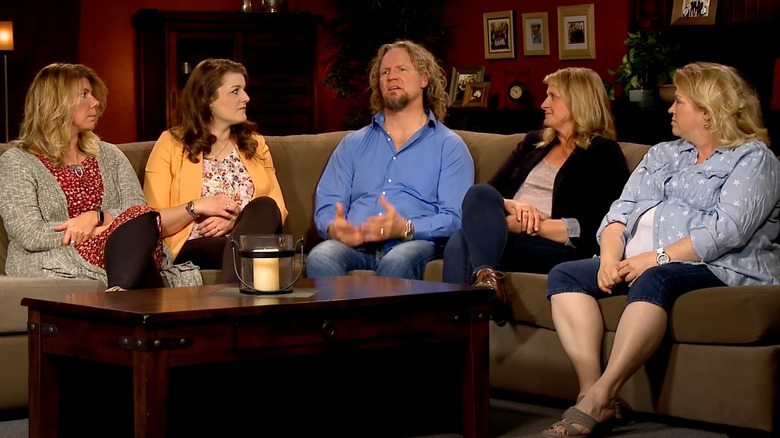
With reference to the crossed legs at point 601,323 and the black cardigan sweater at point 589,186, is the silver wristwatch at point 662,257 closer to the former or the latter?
the crossed legs at point 601,323

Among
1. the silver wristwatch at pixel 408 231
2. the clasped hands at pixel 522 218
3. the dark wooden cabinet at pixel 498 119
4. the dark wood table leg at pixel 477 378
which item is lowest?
the dark wood table leg at pixel 477 378

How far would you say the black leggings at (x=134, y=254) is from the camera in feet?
11.8

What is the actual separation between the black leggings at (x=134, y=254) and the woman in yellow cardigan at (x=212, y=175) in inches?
15.0

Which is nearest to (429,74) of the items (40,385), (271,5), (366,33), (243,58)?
(40,385)

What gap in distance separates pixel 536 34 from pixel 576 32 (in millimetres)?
344

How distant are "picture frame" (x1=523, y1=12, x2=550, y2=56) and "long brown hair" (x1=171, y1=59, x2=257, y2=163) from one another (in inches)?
143

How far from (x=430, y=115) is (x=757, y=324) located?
5.69ft

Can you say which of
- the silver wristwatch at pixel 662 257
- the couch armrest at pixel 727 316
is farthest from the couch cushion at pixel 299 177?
the couch armrest at pixel 727 316

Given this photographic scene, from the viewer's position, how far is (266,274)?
3.05 meters

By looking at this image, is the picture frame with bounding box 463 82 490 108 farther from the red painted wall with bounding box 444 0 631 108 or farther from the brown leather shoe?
the brown leather shoe

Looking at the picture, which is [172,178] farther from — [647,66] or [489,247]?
[647,66]

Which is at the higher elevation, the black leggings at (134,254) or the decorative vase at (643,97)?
the decorative vase at (643,97)

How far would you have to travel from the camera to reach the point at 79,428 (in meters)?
3.22

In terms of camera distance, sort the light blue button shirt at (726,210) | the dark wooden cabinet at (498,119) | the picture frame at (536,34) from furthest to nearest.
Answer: the picture frame at (536,34) < the dark wooden cabinet at (498,119) < the light blue button shirt at (726,210)
